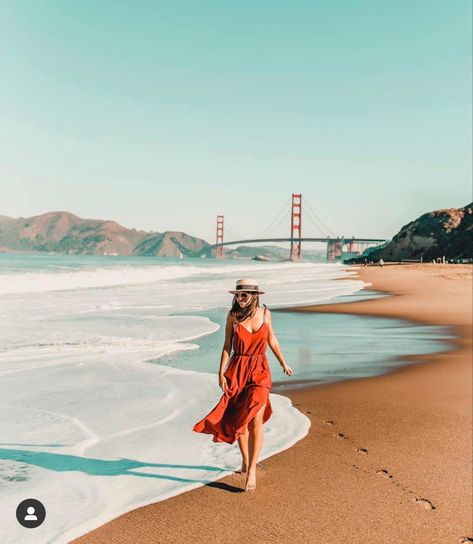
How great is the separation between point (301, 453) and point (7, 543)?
85.3 inches

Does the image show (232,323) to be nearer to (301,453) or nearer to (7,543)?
(301,453)

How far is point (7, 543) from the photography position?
290 cm

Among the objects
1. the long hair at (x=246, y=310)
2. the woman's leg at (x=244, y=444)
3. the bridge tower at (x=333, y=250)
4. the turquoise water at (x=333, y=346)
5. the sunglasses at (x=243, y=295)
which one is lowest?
the turquoise water at (x=333, y=346)

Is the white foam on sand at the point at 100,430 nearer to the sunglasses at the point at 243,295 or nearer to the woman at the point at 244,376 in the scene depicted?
the woman at the point at 244,376

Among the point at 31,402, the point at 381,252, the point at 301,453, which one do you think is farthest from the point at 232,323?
the point at 381,252

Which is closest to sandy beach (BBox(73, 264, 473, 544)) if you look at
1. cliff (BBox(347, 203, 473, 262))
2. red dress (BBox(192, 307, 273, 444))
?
red dress (BBox(192, 307, 273, 444))

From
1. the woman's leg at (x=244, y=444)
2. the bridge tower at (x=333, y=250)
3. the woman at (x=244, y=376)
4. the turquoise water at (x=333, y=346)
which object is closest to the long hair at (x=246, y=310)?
the woman at (x=244, y=376)

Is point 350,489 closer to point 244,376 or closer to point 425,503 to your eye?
point 425,503

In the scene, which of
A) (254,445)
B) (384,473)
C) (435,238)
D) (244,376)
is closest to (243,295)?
(244,376)

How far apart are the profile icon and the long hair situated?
159cm

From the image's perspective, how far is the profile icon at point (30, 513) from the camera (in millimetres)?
3092

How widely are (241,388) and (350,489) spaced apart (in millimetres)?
985

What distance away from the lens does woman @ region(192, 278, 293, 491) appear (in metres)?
3.40

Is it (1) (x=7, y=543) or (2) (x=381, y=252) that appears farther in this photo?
(2) (x=381, y=252)
